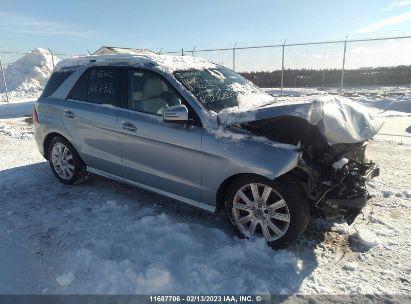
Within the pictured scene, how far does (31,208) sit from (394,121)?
971 centimetres

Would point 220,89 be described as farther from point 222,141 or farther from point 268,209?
point 268,209

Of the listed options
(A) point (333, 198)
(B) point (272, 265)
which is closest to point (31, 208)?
(B) point (272, 265)

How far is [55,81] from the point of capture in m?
5.59

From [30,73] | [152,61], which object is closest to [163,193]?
[152,61]

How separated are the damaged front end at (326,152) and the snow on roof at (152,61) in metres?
1.27

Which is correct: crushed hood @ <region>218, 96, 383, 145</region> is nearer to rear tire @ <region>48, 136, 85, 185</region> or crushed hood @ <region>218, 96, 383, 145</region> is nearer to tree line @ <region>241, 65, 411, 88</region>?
rear tire @ <region>48, 136, 85, 185</region>

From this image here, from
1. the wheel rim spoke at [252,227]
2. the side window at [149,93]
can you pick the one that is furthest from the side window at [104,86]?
the wheel rim spoke at [252,227]

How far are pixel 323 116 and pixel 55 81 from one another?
12.6 ft

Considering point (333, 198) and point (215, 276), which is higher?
point (333, 198)

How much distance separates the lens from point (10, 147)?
319 inches

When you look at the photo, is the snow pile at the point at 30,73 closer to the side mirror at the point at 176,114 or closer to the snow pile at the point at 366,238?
the side mirror at the point at 176,114

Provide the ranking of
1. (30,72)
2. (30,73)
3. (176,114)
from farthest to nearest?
(30,72)
(30,73)
(176,114)

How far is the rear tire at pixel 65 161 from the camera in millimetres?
5398

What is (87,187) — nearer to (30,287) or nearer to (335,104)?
(30,287)
